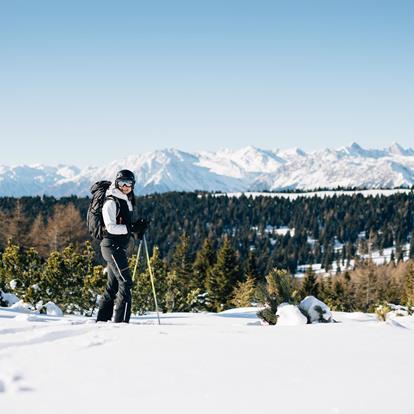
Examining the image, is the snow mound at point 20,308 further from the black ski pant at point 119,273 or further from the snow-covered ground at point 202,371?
the snow-covered ground at point 202,371

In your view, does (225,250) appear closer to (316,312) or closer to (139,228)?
(316,312)

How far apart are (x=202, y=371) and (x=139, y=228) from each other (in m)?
3.91

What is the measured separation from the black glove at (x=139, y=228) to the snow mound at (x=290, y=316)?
3138mm

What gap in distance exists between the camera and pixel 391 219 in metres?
183

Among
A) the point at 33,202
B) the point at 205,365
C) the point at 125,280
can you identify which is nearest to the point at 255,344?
the point at 205,365

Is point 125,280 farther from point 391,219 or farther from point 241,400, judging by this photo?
point 391,219

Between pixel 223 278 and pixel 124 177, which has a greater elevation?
pixel 124 177

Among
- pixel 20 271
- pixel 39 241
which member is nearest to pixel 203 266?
pixel 39 241

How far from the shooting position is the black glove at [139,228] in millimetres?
7762

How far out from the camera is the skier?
287 inches

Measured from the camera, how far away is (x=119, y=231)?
730cm

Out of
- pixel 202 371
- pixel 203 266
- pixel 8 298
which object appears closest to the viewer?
pixel 202 371

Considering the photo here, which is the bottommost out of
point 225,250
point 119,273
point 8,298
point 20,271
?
point 225,250

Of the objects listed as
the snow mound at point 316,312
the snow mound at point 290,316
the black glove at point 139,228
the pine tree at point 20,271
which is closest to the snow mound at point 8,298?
the pine tree at point 20,271
